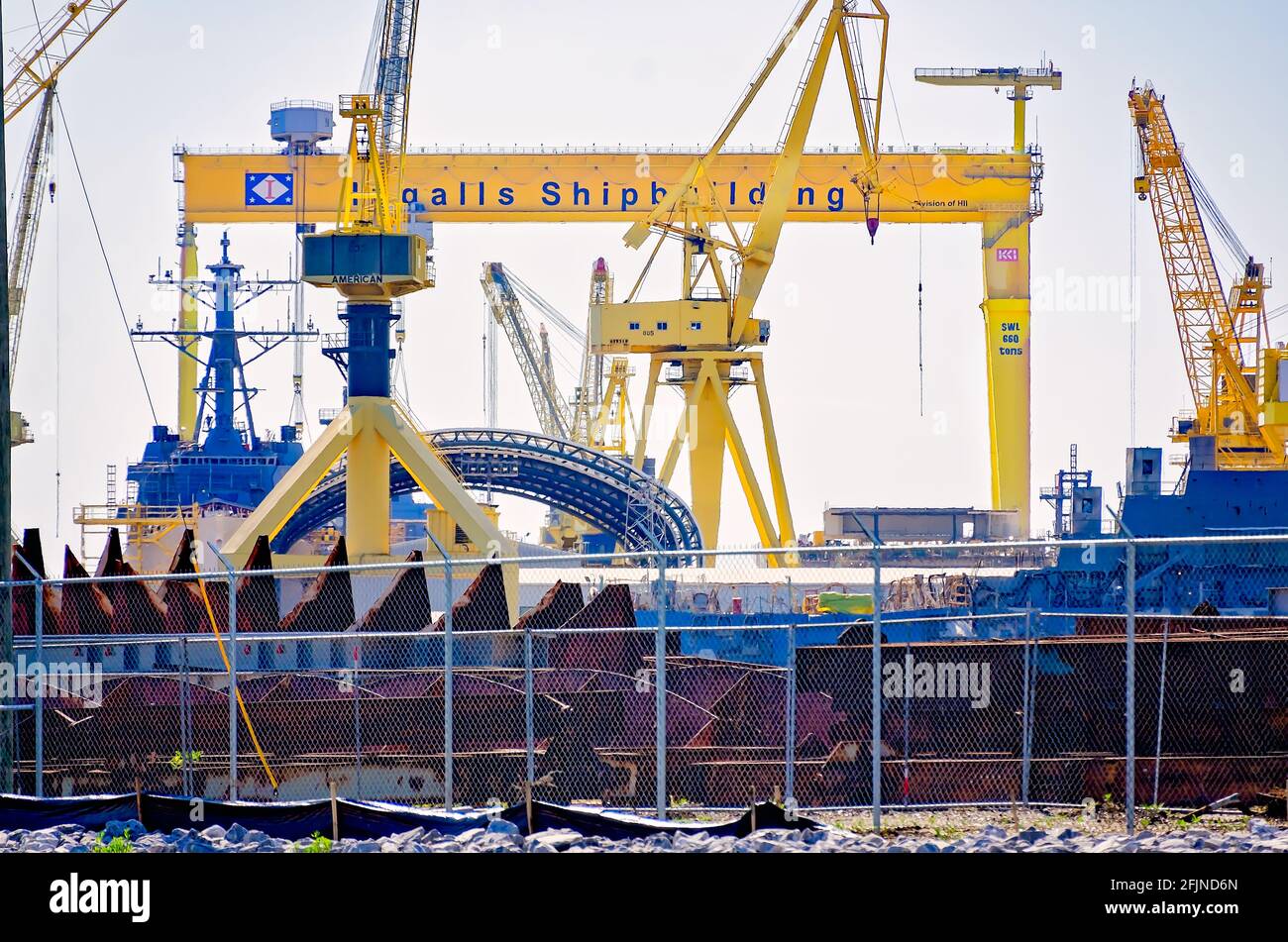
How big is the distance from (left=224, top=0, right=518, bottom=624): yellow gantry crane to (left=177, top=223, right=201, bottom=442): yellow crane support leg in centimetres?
3398

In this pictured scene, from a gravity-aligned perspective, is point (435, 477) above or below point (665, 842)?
above

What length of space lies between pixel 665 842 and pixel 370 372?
111 ft

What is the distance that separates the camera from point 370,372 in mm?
47188

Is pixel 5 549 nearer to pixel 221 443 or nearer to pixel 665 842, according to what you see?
pixel 665 842

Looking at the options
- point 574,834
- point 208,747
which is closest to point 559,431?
point 208,747

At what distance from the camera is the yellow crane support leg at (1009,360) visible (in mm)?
67125

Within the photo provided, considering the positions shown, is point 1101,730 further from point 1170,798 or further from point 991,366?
point 991,366

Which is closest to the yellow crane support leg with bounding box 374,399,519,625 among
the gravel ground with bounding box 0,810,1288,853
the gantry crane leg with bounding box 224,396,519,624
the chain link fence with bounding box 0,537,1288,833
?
the gantry crane leg with bounding box 224,396,519,624

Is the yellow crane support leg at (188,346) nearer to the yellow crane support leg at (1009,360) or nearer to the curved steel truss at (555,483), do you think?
the curved steel truss at (555,483)

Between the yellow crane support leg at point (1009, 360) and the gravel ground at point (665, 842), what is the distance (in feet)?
171

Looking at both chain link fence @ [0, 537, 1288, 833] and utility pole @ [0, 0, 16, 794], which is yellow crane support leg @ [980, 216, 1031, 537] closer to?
chain link fence @ [0, 537, 1288, 833]
